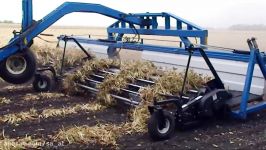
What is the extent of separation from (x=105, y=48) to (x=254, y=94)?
4312 millimetres

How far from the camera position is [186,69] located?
5.70m

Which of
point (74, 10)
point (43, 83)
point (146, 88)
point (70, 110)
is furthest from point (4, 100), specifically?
point (146, 88)

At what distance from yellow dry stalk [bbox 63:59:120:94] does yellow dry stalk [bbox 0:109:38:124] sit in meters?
1.50

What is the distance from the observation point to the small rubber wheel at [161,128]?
5238 mm

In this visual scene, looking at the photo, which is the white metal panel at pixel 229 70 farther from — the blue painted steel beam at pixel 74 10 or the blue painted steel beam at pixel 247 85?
the blue painted steel beam at pixel 74 10

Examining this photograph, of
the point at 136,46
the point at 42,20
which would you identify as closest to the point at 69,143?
the point at 42,20

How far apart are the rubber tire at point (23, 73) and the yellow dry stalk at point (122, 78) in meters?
1.23

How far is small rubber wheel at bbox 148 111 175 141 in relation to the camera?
524 cm

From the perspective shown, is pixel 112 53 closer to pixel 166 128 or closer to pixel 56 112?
pixel 56 112

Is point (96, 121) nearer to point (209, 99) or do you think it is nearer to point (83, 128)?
point (83, 128)

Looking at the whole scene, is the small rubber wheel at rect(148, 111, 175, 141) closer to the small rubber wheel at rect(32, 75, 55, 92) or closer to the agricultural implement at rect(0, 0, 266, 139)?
the agricultural implement at rect(0, 0, 266, 139)

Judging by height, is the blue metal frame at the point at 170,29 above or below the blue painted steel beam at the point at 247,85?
above

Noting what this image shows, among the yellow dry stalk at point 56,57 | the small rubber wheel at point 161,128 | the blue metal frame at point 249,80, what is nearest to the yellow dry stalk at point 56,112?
the small rubber wheel at point 161,128

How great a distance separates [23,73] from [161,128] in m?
2.46
